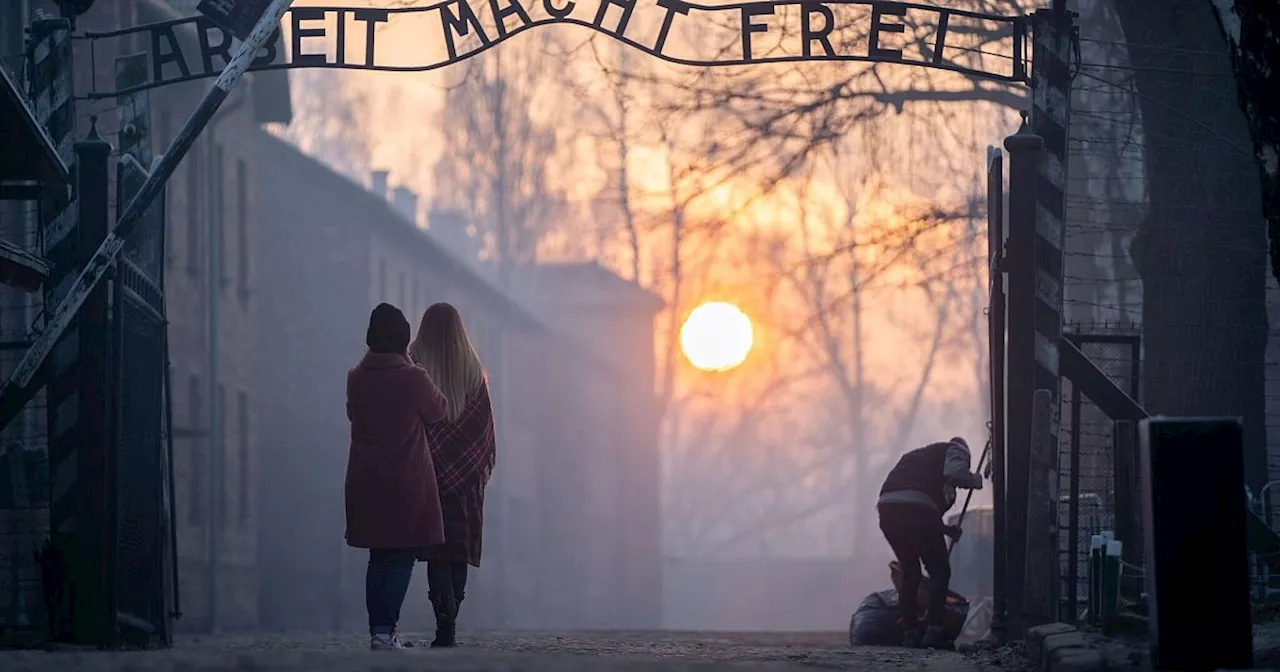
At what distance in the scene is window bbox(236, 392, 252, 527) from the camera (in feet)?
112

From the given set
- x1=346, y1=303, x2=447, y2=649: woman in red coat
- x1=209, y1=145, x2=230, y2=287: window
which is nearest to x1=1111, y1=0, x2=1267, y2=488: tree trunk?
x1=346, y1=303, x2=447, y2=649: woman in red coat

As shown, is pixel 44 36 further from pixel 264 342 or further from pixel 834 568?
pixel 834 568

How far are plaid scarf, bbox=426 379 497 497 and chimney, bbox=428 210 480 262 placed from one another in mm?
48619

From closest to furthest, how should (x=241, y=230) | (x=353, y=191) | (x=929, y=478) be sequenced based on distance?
(x=929, y=478), (x=241, y=230), (x=353, y=191)

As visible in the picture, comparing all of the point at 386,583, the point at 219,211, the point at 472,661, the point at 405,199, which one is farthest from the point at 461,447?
the point at 405,199

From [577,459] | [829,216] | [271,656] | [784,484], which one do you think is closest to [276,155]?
[829,216]

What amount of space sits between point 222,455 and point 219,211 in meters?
3.83

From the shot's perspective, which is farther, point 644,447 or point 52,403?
point 644,447

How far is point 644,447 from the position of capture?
62531 millimetres

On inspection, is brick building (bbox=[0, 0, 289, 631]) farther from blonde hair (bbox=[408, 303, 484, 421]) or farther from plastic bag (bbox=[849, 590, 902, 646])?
blonde hair (bbox=[408, 303, 484, 421])

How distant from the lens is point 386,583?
409 inches

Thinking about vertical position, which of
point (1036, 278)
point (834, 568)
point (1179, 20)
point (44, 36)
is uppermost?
point (1179, 20)

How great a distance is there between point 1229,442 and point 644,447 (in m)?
54.7

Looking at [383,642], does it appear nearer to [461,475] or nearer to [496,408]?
[461,475]
